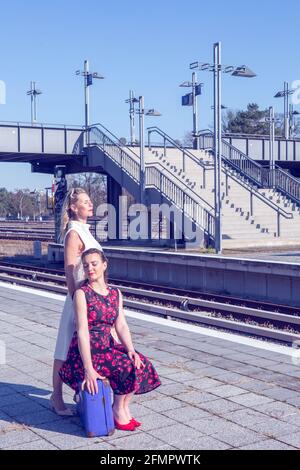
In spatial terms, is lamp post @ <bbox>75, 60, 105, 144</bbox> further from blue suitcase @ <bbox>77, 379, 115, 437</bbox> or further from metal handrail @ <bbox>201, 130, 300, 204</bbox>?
blue suitcase @ <bbox>77, 379, 115, 437</bbox>

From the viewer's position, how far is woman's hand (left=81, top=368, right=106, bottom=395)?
17.3 ft

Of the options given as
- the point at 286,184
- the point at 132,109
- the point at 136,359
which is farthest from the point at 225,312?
the point at 132,109

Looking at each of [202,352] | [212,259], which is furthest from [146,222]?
[202,352]

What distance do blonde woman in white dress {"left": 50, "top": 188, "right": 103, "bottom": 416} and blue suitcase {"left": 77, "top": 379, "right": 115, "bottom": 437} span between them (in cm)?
55

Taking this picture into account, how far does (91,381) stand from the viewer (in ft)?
17.3

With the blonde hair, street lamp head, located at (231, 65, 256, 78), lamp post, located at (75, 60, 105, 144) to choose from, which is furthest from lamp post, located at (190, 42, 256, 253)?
the blonde hair

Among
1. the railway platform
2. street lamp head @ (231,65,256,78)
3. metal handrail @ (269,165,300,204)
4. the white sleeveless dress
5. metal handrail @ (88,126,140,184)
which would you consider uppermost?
street lamp head @ (231,65,256,78)

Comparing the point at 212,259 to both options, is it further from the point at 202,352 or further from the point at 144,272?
the point at 202,352

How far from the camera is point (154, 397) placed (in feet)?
21.6

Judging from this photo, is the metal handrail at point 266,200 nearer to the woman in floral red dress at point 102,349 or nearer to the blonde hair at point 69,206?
the blonde hair at point 69,206

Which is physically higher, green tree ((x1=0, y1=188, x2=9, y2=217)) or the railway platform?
green tree ((x1=0, y1=188, x2=9, y2=217))

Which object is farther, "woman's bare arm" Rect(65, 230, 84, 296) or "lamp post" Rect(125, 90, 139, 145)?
"lamp post" Rect(125, 90, 139, 145)

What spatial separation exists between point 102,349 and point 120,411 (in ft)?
1.80
